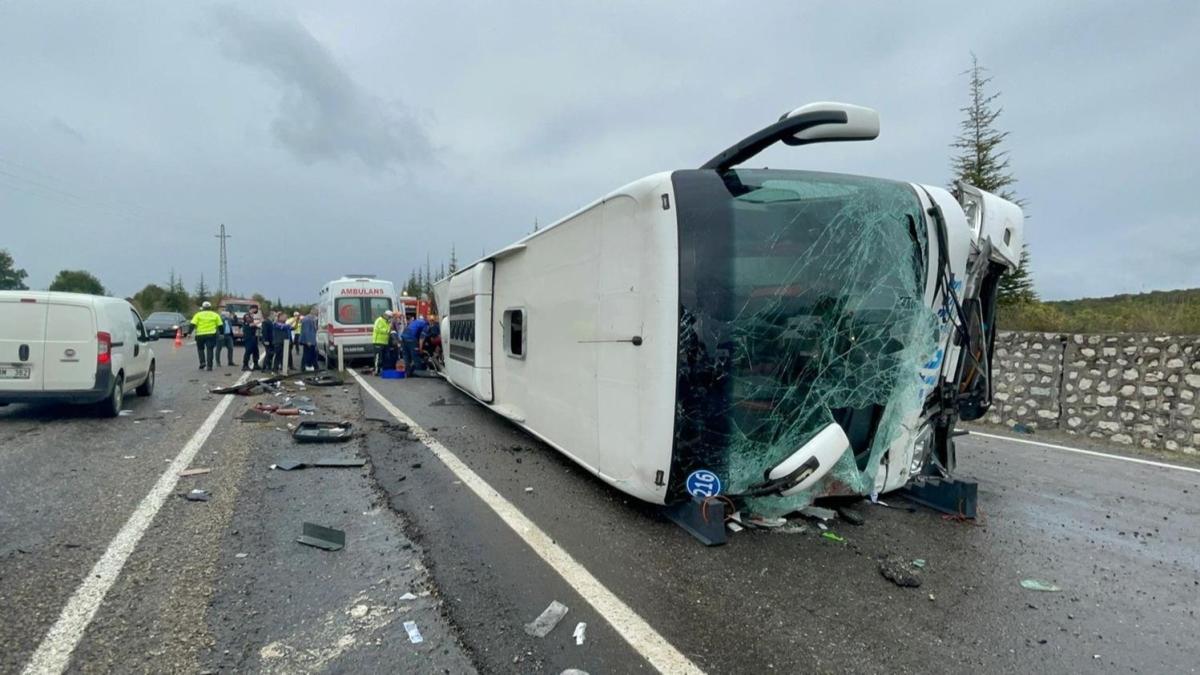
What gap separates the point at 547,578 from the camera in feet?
10.2

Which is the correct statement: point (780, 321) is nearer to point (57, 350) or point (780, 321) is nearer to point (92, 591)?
point (92, 591)

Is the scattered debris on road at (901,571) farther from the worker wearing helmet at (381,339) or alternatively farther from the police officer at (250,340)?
the police officer at (250,340)

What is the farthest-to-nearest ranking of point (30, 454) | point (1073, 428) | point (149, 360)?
point (149, 360)
point (1073, 428)
point (30, 454)

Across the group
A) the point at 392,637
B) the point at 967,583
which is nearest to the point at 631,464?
the point at 392,637

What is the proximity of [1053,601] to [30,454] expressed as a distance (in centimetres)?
829

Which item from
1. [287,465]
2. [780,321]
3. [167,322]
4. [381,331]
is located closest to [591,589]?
[780,321]

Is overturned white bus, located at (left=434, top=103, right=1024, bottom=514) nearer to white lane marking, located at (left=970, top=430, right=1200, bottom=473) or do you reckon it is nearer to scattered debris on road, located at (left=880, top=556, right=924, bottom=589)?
scattered debris on road, located at (left=880, top=556, right=924, bottom=589)

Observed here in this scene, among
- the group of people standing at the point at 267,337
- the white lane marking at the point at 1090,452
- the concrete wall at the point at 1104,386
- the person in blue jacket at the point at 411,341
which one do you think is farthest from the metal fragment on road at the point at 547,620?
the group of people standing at the point at 267,337

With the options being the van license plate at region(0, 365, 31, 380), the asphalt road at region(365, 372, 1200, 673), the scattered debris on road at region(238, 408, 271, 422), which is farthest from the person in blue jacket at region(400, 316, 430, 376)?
the asphalt road at region(365, 372, 1200, 673)

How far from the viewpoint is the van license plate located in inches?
282

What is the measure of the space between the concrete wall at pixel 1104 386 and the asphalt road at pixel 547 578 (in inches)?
112

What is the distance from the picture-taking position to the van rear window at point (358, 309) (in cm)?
1606

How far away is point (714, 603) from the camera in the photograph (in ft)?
9.46

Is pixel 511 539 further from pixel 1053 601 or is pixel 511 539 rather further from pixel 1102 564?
pixel 1102 564
